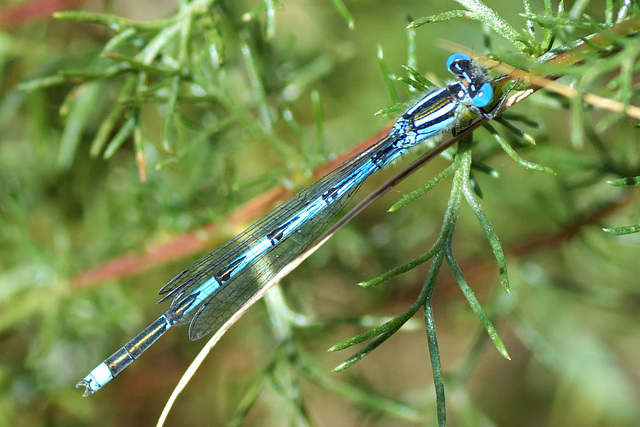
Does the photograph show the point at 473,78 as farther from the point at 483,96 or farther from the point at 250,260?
the point at 250,260

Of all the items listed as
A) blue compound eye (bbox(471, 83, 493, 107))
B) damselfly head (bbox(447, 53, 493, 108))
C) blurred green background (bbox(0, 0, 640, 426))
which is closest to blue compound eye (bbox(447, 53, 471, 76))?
damselfly head (bbox(447, 53, 493, 108))

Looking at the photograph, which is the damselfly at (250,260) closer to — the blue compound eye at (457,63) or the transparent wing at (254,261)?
the transparent wing at (254,261)

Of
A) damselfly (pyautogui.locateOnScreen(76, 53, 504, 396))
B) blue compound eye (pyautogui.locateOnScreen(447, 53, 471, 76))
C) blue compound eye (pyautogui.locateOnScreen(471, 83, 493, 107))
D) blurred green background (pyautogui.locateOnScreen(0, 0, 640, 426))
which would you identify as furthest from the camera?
blurred green background (pyautogui.locateOnScreen(0, 0, 640, 426))

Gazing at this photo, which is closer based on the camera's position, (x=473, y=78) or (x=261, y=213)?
(x=473, y=78)

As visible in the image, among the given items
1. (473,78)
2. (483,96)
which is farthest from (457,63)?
(483,96)

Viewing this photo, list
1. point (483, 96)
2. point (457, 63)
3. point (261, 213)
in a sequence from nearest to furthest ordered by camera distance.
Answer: point (483, 96) < point (457, 63) < point (261, 213)

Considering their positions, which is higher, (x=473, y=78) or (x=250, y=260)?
(x=473, y=78)

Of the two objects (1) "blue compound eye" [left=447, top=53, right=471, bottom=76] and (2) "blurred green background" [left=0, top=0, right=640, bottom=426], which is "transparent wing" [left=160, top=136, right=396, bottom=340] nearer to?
(2) "blurred green background" [left=0, top=0, right=640, bottom=426]
